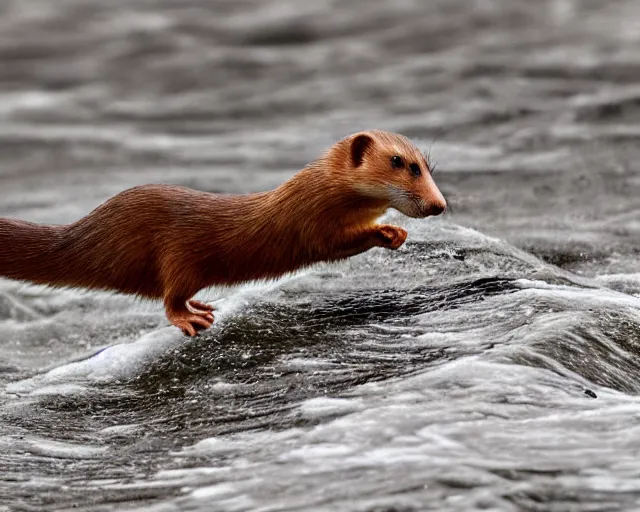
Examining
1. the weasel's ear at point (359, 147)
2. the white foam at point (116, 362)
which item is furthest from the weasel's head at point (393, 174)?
the white foam at point (116, 362)

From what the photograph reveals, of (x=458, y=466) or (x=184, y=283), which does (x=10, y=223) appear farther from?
(x=458, y=466)

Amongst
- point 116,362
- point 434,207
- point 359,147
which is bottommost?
point 116,362

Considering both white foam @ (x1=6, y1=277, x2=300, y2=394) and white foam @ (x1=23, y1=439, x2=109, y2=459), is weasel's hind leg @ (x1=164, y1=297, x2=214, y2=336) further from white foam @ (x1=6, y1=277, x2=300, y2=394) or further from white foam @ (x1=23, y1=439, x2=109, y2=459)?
white foam @ (x1=23, y1=439, x2=109, y2=459)

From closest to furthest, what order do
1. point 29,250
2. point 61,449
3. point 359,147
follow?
point 61,449, point 359,147, point 29,250

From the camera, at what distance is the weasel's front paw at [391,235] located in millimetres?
6320

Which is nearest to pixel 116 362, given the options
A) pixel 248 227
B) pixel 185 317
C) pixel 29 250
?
pixel 185 317

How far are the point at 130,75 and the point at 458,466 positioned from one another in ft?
39.6

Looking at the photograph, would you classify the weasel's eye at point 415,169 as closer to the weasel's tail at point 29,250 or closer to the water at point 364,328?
the water at point 364,328

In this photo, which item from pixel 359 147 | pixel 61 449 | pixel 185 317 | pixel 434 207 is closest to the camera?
pixel 61 449

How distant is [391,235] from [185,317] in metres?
1.21

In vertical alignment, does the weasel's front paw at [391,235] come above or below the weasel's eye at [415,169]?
below

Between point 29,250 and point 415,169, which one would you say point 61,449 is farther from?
point 415,169

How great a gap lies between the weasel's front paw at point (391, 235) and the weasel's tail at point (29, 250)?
1.79m

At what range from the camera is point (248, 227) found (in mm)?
6359
